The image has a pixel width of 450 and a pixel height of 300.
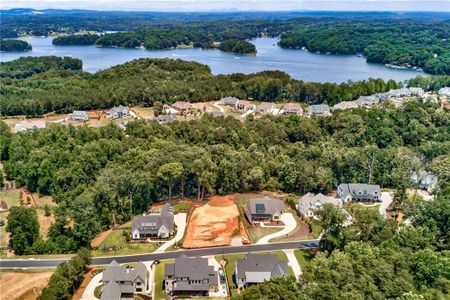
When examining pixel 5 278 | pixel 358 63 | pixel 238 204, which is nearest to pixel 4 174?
pixel 5 278

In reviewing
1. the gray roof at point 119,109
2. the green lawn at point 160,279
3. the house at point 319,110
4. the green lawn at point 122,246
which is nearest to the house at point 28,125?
the gray roof at point 119,109

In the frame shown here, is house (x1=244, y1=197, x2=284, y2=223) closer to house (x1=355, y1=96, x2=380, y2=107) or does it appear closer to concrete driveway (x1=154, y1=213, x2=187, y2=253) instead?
concrete driveway (x1=154, y1=213, x2=187, y2=253)

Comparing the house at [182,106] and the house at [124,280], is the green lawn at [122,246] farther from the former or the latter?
the house at [182,106]

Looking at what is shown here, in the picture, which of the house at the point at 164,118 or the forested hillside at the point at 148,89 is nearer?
the house at the point at 164,118

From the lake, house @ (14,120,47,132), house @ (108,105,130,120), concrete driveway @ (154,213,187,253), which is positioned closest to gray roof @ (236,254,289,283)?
concrete driveway @ (154,213,187,253)

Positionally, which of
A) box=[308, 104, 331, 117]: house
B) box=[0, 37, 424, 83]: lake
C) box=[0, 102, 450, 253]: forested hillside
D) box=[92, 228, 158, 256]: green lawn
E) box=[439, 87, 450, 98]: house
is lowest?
box=[92, 228, 158, 256]: green lawn

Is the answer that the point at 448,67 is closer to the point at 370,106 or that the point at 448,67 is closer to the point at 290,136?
the point at 370,106

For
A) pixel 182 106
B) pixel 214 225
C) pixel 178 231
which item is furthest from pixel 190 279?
pixel 182 106
